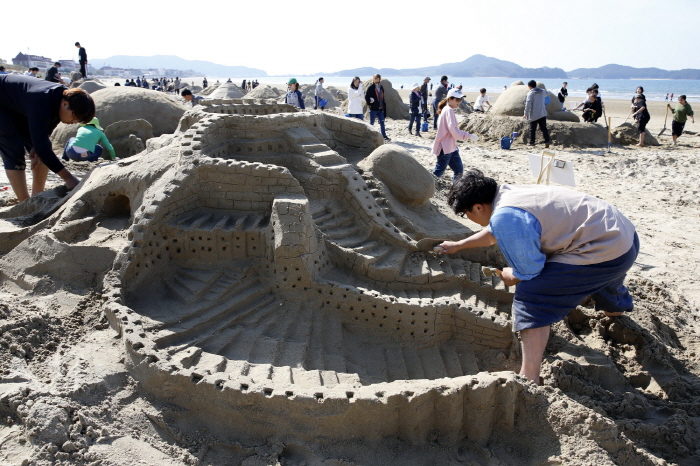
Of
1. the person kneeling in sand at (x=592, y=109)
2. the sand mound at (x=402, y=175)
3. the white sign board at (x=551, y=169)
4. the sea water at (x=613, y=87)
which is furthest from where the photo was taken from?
the sea water at (x=613, y=87)

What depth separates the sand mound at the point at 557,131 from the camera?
39.6 ft

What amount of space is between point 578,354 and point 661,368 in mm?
609

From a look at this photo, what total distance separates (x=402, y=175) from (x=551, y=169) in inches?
65.8

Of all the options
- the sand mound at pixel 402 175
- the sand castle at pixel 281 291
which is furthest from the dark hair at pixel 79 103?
the sand mound at pixel 402 175

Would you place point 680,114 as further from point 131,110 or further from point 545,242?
point 131,110

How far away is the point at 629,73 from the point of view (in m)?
119

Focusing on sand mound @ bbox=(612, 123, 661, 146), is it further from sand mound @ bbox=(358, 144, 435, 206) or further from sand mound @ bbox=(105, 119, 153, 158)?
sand mound @ bbox=(105, 119, 153, 158)

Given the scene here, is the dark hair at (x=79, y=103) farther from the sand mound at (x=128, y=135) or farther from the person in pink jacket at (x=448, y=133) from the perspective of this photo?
the person in pink jacket at (x=448, y=133)

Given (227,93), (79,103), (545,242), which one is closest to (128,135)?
(79,103)

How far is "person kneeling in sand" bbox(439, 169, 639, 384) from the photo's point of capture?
2904 mm

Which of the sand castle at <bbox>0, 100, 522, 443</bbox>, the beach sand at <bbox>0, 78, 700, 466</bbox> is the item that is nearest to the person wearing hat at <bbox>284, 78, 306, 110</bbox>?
the sand castle at <bbox>0, 100, 522, 443</bbox>

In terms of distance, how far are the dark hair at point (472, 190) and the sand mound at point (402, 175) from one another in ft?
9.38

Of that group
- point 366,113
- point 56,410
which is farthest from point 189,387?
point 366,113

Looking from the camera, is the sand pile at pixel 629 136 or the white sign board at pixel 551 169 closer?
the white sign board at pixel 551 169
